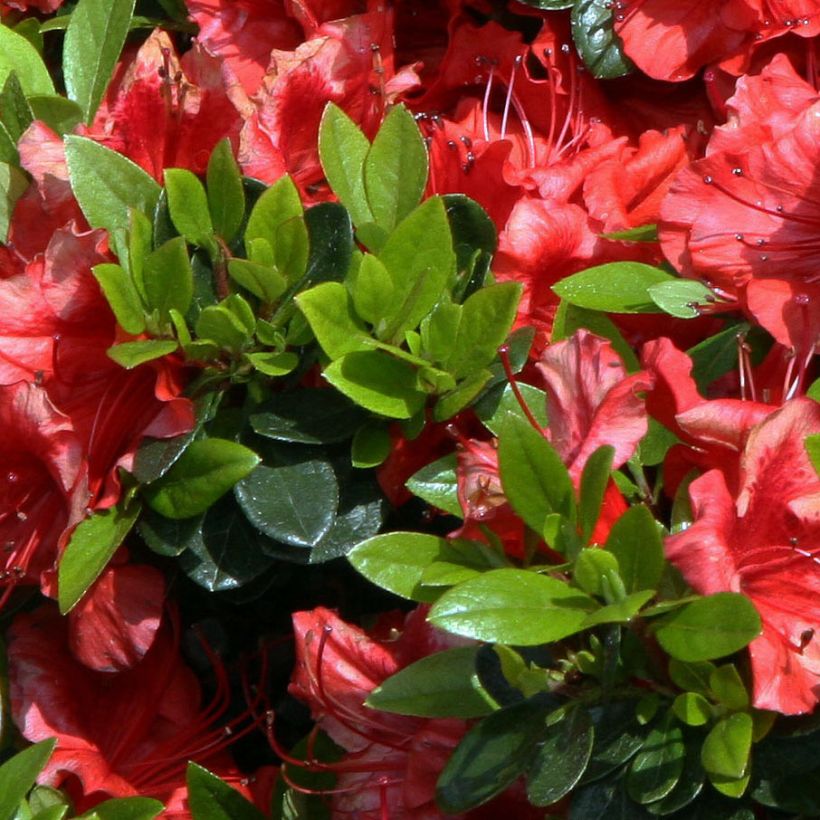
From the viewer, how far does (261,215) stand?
1.17 metres

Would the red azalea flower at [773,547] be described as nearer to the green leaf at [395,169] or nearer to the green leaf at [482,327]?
the green leaf at [482,327]

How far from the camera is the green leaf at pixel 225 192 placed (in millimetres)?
1188

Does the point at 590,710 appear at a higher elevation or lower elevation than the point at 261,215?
lower

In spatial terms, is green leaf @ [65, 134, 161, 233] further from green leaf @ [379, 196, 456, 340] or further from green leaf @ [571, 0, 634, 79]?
green leaf @ [571, 0, 634, 79]

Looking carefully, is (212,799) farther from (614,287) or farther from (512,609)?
(614,287)

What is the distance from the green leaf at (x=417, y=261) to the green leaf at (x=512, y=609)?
0.26m

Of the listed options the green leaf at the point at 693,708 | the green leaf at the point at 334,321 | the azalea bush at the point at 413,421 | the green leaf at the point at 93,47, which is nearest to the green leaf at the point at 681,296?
the azalea bush at the point at 413,421

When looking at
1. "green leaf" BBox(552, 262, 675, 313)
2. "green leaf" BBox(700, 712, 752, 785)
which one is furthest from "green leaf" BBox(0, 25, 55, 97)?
"green leaf" BBox(700, 712, 752, 785)

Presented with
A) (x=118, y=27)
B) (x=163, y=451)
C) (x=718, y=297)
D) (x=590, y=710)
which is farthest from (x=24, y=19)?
(x=590, y=710)

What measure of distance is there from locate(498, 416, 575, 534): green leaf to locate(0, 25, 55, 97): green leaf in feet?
2.38

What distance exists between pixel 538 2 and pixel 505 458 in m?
0.66

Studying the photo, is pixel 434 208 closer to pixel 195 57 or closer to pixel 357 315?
pixel 357 315

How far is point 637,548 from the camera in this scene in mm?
934

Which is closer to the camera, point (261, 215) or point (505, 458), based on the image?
point (505, 458)
